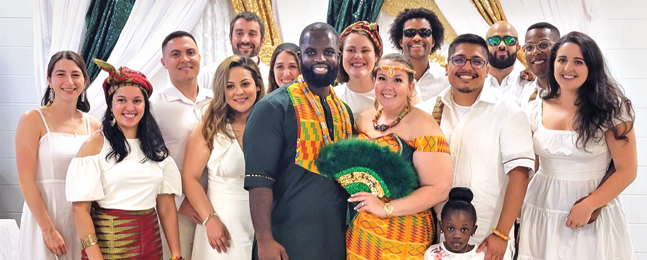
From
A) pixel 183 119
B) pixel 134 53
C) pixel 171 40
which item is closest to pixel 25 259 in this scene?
pixel 183 119

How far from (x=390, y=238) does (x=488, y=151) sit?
694 mm

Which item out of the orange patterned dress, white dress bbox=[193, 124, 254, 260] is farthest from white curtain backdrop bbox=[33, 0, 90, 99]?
the orange patterned dress

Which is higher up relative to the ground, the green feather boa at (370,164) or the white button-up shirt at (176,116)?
the white button-up shirt at (176,116)

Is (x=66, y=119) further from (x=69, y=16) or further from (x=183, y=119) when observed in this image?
(x=69, y=16)

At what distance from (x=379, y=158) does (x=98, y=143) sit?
155cm

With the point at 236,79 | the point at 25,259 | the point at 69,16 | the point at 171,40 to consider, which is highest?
the point at 69,16

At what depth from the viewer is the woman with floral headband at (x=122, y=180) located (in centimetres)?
267

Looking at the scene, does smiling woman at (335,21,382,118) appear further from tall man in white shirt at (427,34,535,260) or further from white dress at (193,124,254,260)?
white dress at (193,124,254,260)

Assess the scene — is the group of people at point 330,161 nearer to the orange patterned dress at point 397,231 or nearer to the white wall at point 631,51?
the orange patterned dress at point 397,231

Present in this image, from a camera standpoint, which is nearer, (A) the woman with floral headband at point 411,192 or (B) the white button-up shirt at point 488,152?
(A) the woman with floral headband at point 411,192

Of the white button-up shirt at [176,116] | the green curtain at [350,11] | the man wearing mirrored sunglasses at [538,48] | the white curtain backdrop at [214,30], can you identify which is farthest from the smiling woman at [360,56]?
the white curtain backdrop at [214,30]

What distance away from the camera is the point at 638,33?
4844 millimetres

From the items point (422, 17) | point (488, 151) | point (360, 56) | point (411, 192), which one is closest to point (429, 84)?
point (422, 17)

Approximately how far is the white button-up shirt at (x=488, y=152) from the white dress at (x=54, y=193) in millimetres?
2228
